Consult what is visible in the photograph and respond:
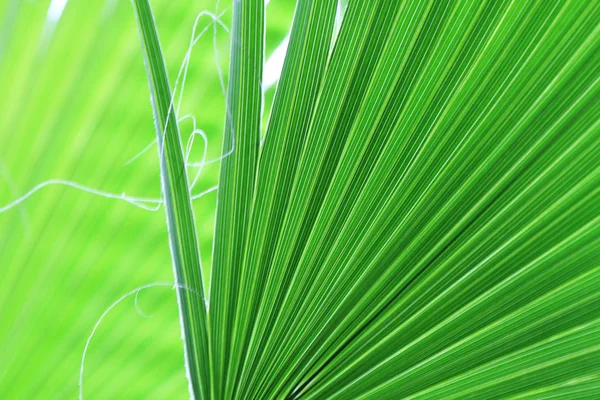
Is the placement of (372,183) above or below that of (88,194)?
below

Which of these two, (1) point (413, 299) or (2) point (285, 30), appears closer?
(1) point (413, 299)

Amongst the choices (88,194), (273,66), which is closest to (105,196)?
(88,194)

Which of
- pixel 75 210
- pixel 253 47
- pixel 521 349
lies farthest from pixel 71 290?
pixel 521 349

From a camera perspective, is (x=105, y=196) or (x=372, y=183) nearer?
(x=372, y=183)

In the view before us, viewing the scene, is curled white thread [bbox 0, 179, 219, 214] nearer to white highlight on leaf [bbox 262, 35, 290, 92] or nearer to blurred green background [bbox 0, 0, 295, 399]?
blurred green background [bbox 0, 0, 295, 399]

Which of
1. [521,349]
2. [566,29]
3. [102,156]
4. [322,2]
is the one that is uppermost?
[102,156]

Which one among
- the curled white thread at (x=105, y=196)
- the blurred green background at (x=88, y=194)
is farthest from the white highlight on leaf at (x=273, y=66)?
the curled white thread at (x=105, y=196)

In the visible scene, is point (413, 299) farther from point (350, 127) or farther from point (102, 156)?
point (102, 156)

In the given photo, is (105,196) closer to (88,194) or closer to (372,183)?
(88,194)
